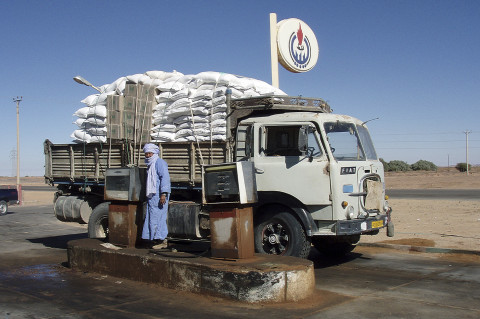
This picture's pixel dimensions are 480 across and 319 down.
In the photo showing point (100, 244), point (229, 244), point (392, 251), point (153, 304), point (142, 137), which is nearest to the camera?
point (153, 304)

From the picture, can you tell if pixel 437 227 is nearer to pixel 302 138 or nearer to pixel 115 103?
pixel 302 138

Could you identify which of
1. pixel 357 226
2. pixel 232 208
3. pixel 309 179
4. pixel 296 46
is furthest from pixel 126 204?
pixel 296 46

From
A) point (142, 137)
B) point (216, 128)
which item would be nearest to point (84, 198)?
point (142, 137)

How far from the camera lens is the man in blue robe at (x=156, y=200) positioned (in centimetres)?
830

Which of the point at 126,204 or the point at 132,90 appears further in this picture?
the point at 132,90

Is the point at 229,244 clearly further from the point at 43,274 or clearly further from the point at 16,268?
the point at 16,268

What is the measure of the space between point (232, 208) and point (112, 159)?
4.34 metres

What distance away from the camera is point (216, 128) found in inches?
369

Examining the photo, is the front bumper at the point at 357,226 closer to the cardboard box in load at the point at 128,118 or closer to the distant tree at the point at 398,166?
the cardboard box in load at the point at 128,118

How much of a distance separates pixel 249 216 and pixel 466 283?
341 cm

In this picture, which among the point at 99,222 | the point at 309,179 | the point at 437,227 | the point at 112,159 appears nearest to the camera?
the point at 309,179

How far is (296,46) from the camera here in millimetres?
16109

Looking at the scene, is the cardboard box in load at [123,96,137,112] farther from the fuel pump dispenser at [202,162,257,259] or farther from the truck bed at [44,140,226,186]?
the fuel pump dispenser at [202,162,257,259]

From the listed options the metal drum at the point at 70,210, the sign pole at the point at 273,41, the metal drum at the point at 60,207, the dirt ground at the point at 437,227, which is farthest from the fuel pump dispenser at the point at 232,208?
the sign pole at the point at 273,41
